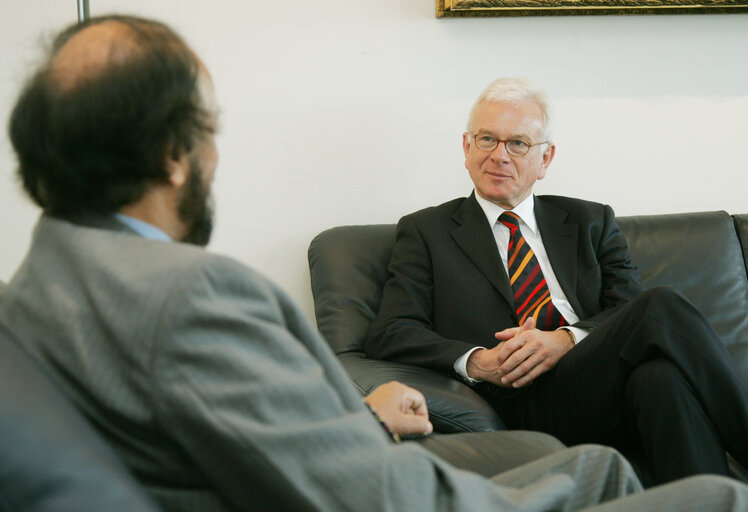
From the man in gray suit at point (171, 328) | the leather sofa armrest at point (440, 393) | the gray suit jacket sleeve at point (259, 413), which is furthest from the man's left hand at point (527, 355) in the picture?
the gray suit jacket sleeve at point (259, 413)

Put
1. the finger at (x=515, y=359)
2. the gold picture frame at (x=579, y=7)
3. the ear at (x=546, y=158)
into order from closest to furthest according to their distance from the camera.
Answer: the finger at (x=515, y=359) → the ear at (x=546, y=158) → the gold picture frame at (x=579, y=7)

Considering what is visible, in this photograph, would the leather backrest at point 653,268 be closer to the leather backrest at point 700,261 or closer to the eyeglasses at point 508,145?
the leather backrest at point 700,261

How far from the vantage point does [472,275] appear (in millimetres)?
2426

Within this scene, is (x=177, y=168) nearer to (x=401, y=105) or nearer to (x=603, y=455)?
(x=603, y=455)

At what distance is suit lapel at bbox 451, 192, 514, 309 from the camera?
240cm

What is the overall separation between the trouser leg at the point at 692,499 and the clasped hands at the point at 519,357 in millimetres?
1098

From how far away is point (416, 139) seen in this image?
2799 millimetres

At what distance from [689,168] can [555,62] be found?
61 cm

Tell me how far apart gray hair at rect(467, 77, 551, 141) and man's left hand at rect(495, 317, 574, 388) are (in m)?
0.69

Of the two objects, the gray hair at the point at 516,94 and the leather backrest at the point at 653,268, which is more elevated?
the gray hair at the point at 516,94

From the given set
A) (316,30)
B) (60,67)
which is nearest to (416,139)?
(316,30)

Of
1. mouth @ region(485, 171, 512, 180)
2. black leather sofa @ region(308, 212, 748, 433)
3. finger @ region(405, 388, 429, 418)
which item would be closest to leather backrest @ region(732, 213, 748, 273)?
black leather sofa @ region(308, 212, 748, 433)

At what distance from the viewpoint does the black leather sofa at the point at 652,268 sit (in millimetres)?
2479

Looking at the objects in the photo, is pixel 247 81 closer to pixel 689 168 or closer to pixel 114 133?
pixel 689 168
